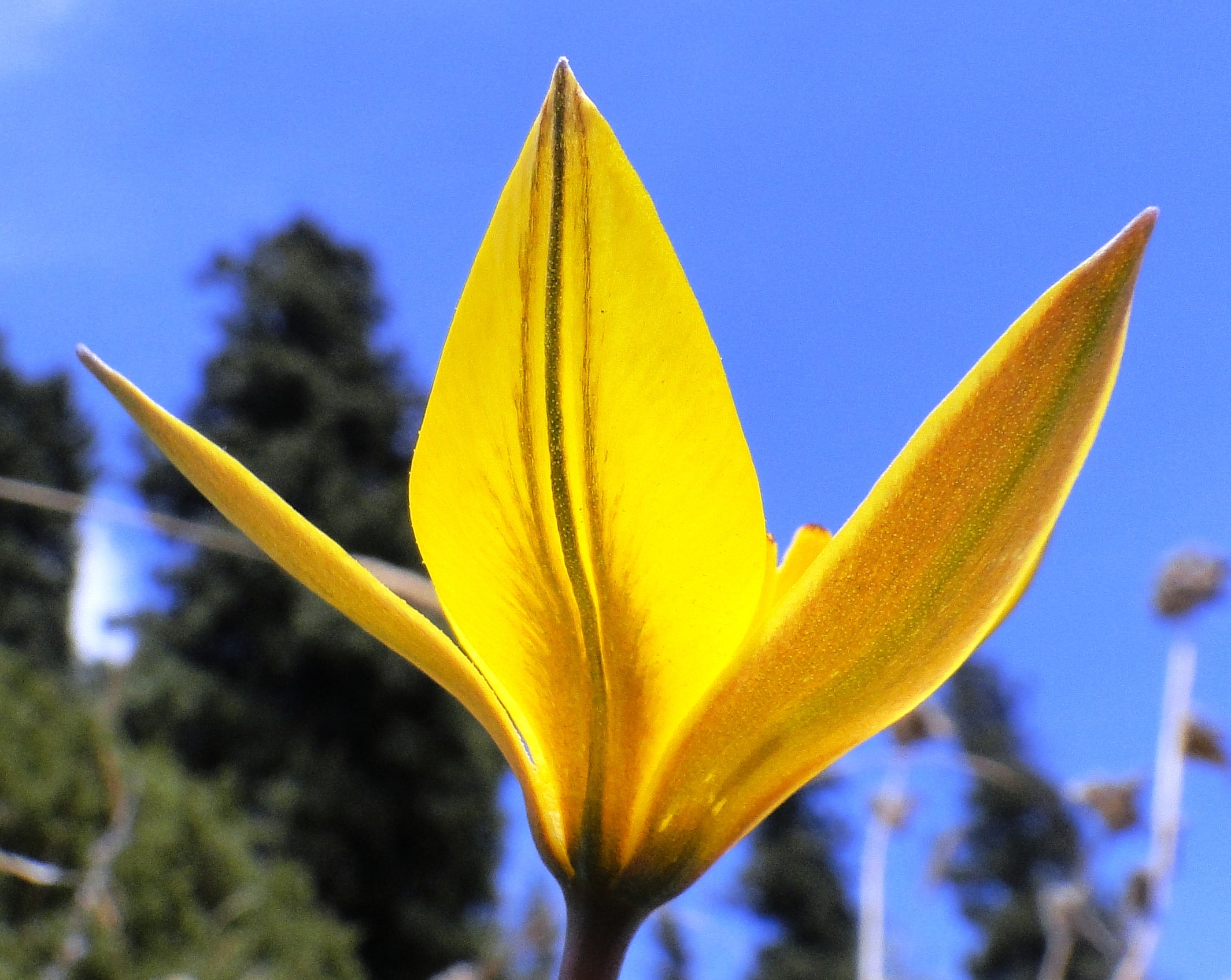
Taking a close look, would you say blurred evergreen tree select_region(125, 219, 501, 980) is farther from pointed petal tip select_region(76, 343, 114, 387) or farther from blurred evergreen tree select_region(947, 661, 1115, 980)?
pointed petal tip select_region(76, 343, 114, 387)

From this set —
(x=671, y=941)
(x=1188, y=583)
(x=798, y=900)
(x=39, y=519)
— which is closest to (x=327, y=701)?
(x=39, y=519)

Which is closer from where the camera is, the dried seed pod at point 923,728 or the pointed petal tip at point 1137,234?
the pointed petal tip at point 1137,234

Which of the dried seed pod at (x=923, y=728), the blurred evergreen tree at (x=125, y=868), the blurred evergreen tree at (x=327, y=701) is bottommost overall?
the dried seed pod at (x=923, y=728)

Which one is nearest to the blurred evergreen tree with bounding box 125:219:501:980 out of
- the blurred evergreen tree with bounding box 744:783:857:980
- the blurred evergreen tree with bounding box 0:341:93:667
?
the blurred evergreen tree with bounding box 0:341:93:667

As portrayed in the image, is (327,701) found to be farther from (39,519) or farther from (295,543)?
(295,543)

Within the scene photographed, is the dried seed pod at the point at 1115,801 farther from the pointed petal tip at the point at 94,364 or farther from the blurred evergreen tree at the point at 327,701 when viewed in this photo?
the blurred evergreen tree at the point at 327,701

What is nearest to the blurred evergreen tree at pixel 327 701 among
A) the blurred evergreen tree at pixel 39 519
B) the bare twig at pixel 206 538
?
the blurred evergreen tree at pixel 39 519

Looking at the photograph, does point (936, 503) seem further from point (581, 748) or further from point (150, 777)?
point (150, 777)
